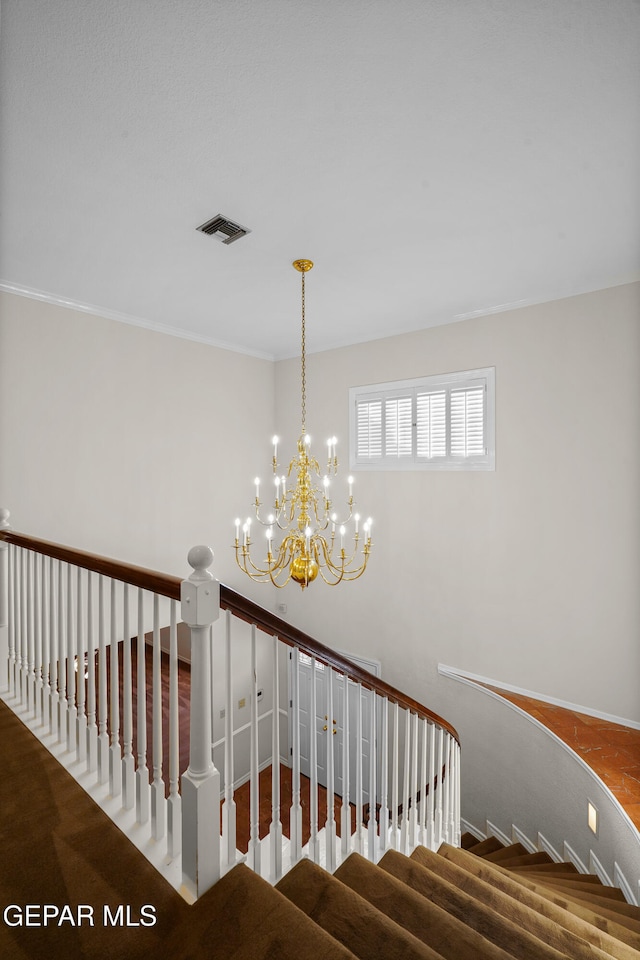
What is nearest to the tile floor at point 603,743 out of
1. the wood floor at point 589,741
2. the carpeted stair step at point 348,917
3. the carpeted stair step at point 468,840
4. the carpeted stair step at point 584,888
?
the wood floor at point 589,741

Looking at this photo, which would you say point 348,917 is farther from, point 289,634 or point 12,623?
point 12,623

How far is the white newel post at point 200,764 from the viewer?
136 cm

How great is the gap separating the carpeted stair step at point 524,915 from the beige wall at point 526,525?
2.25m

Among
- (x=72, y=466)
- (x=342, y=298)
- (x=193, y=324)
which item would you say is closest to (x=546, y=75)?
(x=342, y=298)

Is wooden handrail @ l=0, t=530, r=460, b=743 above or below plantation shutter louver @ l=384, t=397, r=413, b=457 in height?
below

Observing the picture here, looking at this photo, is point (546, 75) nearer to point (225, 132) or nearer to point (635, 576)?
point (225, 132)

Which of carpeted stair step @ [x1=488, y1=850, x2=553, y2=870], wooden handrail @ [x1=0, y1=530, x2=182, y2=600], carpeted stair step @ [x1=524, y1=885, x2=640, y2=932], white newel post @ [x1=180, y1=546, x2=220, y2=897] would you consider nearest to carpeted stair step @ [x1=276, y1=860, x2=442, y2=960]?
white newel post @ [x1=180, y1=546, x2=220, y2=897]

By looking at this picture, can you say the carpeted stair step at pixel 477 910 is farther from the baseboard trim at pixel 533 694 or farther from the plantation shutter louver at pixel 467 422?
the plantation shutter louver at pixel 467 422

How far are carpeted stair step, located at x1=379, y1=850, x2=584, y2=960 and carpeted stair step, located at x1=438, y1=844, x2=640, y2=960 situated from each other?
0.60 ft

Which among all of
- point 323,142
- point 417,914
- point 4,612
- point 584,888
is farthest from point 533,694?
point 323,142

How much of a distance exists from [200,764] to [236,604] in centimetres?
47

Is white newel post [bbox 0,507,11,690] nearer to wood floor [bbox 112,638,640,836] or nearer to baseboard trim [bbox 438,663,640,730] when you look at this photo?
wood floor [bbox 112,638,640,836]

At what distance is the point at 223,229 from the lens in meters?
2.76

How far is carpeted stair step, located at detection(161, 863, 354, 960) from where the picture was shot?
1.13 m
